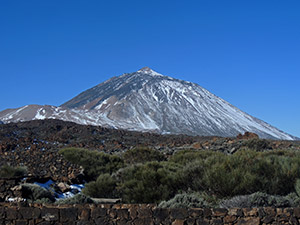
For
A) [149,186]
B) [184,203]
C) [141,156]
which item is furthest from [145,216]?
[141,156]

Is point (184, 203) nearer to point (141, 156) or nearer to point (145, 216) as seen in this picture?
point (145, 216)

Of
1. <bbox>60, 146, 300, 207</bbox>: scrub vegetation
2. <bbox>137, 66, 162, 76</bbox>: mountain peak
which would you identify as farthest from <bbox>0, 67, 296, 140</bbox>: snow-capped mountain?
<bbox>60, 146, 300, 207</bbox>: scrub vegetation

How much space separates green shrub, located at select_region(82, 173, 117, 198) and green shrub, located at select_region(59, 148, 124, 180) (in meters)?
4.91

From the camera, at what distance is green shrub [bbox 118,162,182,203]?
13591mm

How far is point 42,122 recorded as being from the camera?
2164 inches

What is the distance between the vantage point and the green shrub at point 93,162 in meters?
21.9

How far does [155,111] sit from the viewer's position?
423 ft

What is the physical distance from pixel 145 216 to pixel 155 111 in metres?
121

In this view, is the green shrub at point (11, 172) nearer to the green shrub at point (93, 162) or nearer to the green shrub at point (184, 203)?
the green shrub at point (93, 162)

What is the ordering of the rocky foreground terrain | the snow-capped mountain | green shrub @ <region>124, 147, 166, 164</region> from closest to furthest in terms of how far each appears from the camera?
the rocky foreground terrain
green shrub @ <region>124, 147, 166, 164</region>
the snow-capped mountain

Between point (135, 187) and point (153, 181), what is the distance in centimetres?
63

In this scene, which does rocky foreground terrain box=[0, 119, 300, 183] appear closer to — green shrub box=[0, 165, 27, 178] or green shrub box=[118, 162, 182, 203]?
green shrub box=[0, 165, 27, 178]

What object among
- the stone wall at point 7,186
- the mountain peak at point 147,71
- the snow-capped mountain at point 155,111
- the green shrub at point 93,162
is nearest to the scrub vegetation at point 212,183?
the stone wall at point 7,186

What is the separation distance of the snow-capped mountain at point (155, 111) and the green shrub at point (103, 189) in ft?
273
